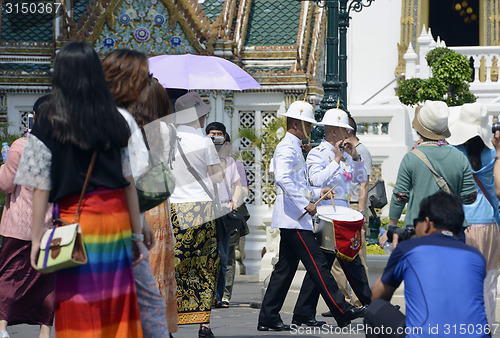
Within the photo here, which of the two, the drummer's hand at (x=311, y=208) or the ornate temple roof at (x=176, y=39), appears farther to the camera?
the ornate temple roof at (x=176, y=39)

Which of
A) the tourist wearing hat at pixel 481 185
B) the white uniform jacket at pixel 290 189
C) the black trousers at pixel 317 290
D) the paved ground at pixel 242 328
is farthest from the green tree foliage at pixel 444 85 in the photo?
the tourist wearing hat at pixel 481 185

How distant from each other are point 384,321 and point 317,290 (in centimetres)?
342

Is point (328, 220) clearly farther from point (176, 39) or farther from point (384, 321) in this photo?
point (176, 39)

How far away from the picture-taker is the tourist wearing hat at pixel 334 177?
26.2 feet

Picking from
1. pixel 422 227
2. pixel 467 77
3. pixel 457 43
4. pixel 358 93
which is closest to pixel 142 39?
pixel 467 77

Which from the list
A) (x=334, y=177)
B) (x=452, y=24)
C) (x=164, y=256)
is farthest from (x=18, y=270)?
(x=452, y=24)

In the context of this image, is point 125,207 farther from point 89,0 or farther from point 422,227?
point 89,0

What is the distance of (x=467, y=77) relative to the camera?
1656cm

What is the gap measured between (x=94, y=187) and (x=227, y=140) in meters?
6.18

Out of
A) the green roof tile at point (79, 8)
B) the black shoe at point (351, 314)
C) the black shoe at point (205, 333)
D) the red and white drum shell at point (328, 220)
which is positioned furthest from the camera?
the green roof tile at point (79, 8)

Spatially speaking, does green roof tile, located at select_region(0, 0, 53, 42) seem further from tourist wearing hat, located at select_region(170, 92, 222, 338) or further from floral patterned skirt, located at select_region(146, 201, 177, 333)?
floral patterned skirt, located at select_region(146, 201, 177, 333)

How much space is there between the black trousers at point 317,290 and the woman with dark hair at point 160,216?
1861 millimetres

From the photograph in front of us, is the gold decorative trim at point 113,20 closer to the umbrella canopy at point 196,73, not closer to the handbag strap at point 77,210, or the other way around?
the umbrella canopy at point 196,73

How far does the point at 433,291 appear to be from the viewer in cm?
454
